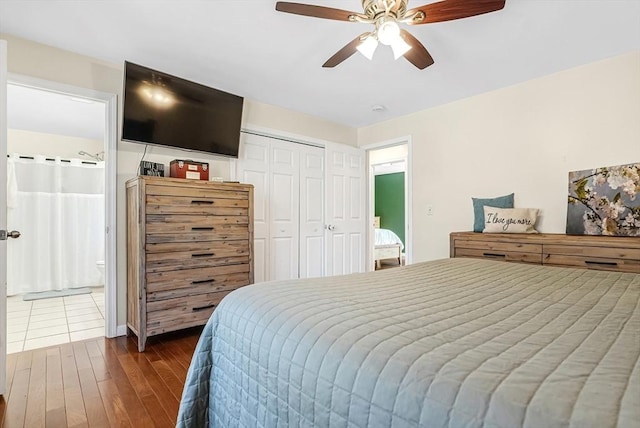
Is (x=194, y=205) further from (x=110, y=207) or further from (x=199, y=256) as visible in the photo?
(x=110, y=207)

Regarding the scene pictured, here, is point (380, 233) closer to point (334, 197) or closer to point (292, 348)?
point (334, 197)

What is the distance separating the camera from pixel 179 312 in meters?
2.55

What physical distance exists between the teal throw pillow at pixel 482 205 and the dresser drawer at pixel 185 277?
90.5 inches

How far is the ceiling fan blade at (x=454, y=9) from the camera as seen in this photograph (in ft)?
5.20

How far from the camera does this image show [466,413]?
529 mm

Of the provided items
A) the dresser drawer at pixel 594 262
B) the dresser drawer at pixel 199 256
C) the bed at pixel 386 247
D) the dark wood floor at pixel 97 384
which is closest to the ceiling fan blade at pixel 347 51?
the dresser drawer at pixel 199 256

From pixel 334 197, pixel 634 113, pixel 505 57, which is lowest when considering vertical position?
pixel 334 197

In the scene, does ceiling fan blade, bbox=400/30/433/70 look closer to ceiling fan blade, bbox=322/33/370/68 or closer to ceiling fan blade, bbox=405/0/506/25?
ceiling fan blade, bbox=405/0/506/25

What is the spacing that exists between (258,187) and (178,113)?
1098 mm

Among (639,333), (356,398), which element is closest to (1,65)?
(356,398)

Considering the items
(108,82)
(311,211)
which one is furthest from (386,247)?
(108,82)

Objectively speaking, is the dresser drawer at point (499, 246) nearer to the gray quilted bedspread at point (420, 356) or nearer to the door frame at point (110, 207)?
the gray quilted bedspread at point (420, 356)

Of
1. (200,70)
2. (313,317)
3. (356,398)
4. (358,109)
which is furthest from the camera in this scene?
(358,109)

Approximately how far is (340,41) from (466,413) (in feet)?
7.81
